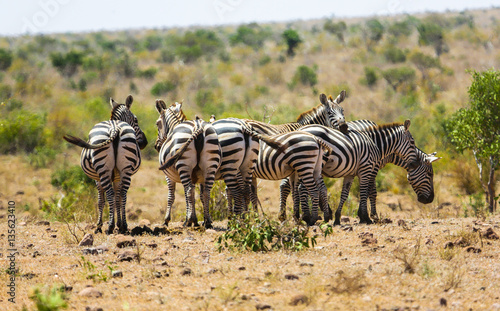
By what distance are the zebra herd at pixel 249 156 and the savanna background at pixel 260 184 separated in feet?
2.45

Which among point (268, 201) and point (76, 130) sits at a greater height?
point (76, 130)

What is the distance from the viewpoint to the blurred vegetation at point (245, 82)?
19.7 meters

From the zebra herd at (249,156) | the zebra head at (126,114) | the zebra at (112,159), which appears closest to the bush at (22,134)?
the zebra head at (126,114)

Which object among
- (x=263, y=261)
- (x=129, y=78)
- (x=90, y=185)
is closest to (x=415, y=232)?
(x=263, y=261)

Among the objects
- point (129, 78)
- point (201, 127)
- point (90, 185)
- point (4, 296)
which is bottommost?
point (4, 296)

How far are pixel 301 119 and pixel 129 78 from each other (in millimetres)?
28557

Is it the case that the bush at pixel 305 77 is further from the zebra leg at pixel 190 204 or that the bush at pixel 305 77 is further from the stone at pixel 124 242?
the stone at pixel 124 242

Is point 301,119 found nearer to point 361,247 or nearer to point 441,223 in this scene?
point 441,223

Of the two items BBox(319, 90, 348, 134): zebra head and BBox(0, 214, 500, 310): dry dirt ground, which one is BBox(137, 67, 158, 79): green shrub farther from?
BBox(0, 214, 500, 310): dry dirt ground

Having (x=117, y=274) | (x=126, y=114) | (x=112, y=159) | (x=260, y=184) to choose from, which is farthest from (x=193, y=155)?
(x=260, y=184)

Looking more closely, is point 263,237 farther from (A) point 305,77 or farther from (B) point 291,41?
(B) point 291,41

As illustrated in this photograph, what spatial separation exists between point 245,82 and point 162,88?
704 cm

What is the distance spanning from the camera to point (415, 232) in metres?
8.27

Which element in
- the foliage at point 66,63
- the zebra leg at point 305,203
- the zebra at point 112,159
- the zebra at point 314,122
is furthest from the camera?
the foliage at point 66,63
